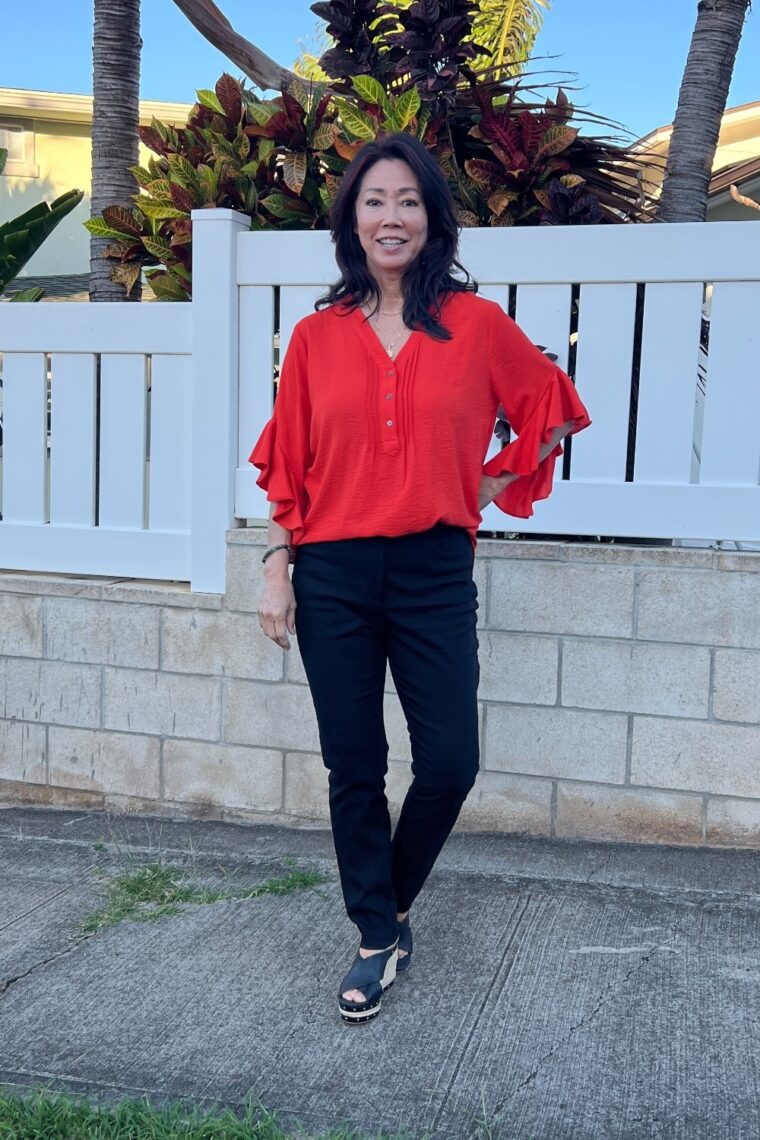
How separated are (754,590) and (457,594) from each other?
53.2 inches

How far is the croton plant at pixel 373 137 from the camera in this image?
4.27m

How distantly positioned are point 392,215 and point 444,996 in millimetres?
1895

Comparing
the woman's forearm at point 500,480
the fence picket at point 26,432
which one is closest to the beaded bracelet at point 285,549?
the woman's forearm at point 500,480

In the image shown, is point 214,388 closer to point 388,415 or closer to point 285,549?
point 285,549

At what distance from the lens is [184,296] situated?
183 inches

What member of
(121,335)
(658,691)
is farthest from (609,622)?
(121,335)

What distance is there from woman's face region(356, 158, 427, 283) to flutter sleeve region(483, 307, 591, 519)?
10.5 inches

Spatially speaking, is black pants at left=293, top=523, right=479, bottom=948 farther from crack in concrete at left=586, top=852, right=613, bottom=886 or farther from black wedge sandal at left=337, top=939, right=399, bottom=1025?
crack in concrete at left=586, top=852, right=613, bottom=886

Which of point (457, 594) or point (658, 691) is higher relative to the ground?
point (457, 594)

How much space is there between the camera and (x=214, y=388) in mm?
4219

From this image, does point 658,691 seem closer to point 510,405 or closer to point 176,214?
point 510,405

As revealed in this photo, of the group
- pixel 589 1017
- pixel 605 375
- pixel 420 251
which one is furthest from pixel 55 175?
pixel 589 1017

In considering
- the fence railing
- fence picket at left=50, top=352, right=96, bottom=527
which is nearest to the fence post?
fence picket at left=50, top=352, right=96, bottom=527

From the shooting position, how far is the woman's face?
110 inches
